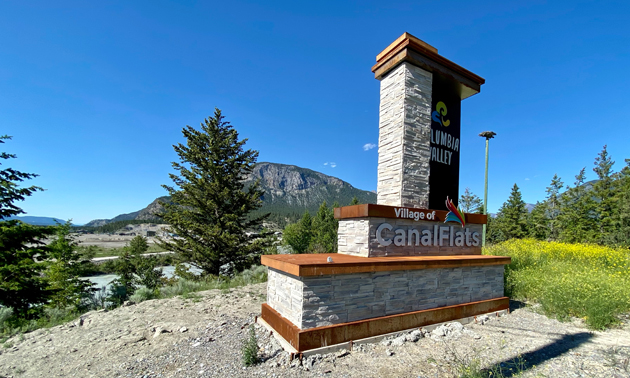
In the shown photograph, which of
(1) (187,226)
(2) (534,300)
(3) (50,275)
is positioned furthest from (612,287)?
(3) (50,275)

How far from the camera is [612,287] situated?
273 inches

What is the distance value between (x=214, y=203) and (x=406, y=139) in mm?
13920

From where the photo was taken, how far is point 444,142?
709 cm

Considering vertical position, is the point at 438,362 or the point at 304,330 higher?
the point at 304,330

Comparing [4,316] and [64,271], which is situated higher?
[4,316]

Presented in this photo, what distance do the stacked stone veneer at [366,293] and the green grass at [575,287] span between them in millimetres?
2221

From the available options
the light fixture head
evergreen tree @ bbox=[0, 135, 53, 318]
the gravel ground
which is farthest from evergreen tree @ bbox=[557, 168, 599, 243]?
evergreen tree @ bbox=[0, 135, 53, 318]

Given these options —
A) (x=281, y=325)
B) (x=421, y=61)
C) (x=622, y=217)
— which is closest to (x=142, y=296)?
(x=281, y=325)

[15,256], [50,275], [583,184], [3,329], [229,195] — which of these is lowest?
[50,275]

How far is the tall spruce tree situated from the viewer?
1666 cm

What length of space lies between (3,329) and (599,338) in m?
14.3

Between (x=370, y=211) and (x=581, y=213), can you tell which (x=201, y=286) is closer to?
Answer: (x=370, y=211)

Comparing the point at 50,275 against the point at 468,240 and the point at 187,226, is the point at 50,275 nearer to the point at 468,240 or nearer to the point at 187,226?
the point at 187,226

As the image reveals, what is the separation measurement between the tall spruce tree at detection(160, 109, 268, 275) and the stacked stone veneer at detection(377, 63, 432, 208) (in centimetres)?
1211
